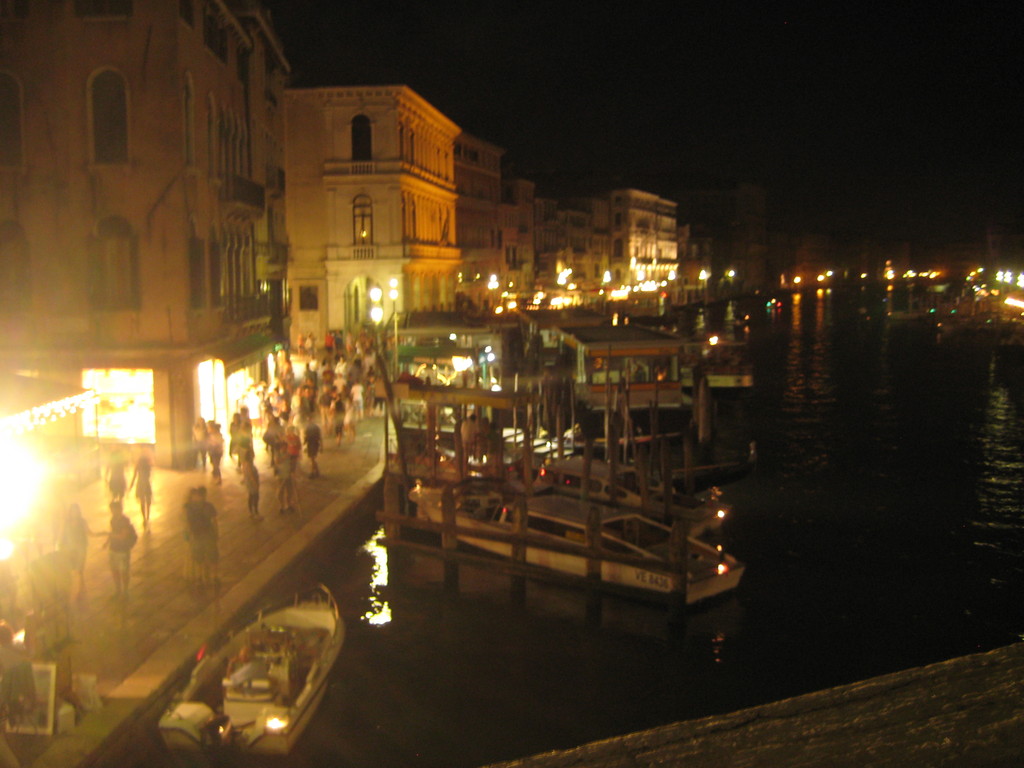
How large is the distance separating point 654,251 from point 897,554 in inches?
3659

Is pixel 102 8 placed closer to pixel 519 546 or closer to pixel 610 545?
pixel 519 546

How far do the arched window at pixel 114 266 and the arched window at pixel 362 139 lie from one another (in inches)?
998

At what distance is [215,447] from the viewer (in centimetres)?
1778

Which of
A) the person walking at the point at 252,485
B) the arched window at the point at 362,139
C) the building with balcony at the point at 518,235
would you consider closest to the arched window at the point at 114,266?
the person walking at the point at 252,485

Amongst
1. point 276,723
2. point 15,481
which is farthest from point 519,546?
point 15,481

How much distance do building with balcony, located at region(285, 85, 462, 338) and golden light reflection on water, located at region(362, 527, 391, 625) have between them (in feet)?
85.6

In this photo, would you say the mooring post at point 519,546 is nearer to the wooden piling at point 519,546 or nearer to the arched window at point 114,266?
the wooden piling at point 519,546

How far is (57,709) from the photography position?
8.54 metres

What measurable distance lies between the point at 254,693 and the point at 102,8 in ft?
45.7

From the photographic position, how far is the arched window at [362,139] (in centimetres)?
4312

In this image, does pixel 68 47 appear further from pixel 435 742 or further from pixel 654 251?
pixel 654 251

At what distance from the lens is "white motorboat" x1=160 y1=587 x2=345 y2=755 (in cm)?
898

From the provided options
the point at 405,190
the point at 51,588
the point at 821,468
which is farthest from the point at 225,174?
the point at 405,190

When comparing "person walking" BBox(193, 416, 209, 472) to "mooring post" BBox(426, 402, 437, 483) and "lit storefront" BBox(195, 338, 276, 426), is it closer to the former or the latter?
"lit storefront" BBox(195, 338, 276, 426)
